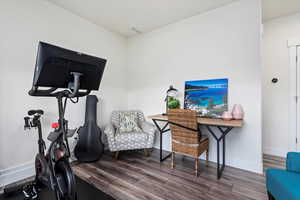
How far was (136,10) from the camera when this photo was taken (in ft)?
8.20

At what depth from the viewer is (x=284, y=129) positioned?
260 cm

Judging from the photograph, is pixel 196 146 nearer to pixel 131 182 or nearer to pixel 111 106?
pixel 131 182

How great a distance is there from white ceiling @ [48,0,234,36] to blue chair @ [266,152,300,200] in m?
2.30

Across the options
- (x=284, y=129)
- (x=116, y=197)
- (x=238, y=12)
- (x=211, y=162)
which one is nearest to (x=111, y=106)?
(x=116, y=197)

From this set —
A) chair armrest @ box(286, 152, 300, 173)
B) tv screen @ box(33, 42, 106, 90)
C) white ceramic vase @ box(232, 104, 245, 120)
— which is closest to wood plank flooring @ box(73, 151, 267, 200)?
chair armrest @ box(286, 152, 300, 173)

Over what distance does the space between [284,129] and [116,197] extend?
298cm

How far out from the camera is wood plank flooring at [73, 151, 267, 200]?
5.38ft

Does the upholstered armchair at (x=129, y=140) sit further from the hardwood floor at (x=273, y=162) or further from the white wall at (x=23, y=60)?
the hardwood floor at (x=273, y=162)

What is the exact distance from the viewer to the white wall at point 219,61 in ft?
7.02

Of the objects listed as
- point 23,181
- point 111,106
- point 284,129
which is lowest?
point 23,181

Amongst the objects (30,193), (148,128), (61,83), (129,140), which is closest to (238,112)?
(148,128)

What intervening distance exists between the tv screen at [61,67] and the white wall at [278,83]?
3004 mm

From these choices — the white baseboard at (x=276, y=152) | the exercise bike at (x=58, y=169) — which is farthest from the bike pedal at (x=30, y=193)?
the white baseboard at (x=276, y=152)

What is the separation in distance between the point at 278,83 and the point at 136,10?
2827mm
